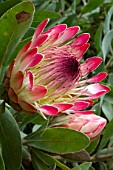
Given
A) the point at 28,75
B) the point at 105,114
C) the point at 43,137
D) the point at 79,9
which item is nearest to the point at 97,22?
the point at 79,9

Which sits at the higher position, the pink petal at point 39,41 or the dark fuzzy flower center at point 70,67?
the pink petal at point 39,41

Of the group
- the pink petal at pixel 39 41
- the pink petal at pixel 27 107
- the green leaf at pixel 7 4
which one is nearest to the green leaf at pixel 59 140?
the pink petal at pixel 27 107

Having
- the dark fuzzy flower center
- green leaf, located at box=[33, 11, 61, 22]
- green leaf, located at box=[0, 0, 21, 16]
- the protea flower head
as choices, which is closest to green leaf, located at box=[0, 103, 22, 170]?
the protea flower head

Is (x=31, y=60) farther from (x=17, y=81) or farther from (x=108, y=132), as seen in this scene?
(x=108, y=132)

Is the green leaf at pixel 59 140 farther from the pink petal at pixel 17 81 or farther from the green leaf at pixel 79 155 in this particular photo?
the pink petal at pixel 17 81

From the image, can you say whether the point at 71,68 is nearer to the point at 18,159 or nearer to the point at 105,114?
the point at 18,159

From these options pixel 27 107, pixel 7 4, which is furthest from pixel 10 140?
pixel 7 4

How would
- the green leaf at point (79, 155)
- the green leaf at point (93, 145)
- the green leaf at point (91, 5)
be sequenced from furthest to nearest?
the green leaf at point (91, 5) → the green leaf at point (93, 145) → the green leaf at point (79, 155)
